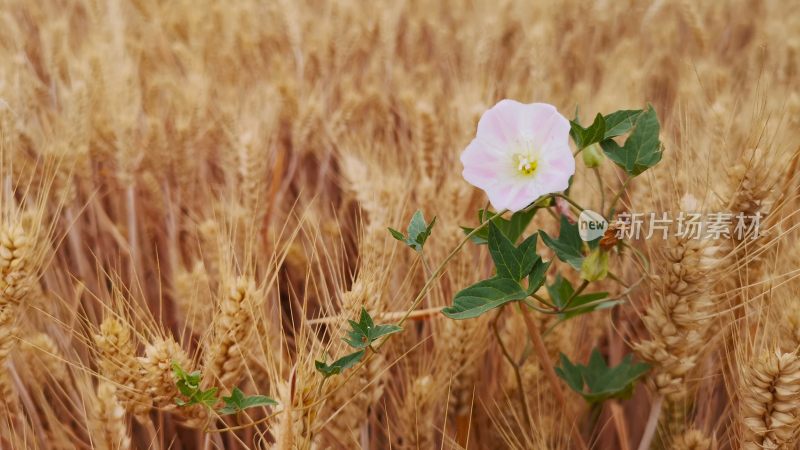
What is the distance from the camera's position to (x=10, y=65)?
1.38 metres

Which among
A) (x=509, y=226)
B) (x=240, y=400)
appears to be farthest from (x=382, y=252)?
(x=240, y=400)

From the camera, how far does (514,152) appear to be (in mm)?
690

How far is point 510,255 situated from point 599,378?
33cm

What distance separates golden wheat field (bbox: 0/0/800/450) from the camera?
2.31ft

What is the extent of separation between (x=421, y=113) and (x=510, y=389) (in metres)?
0.57

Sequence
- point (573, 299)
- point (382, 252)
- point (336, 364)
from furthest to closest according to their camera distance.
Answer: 1. point (382, 252)
2. point (573, 299)
3. point (336, 364)

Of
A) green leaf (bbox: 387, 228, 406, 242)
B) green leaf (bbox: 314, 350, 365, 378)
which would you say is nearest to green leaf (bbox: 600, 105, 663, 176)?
green leaf (bbox: 387, 228, 406, 242)

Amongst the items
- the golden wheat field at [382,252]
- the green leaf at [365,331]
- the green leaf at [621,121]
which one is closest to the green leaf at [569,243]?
the golden wheat field at [382,252]

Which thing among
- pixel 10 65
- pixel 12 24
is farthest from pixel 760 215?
pixel 12 24

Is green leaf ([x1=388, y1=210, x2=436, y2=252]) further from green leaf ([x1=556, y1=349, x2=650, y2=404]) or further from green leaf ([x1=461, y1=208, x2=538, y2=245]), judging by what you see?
green leaf ([x1=556, y1=349, x2=650, y2=404])

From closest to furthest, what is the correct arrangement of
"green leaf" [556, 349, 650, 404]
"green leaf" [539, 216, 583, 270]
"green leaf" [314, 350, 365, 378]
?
"green leaf" [314, 350, 365, 378] < "green leaf" [539, 216, 583, 270] < "green leaf" [556, 349, 650, 404]

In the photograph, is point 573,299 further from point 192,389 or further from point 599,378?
point 192,389

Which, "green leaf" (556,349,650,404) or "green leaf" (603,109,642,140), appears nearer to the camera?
"green leaf" (603,109,642,140)

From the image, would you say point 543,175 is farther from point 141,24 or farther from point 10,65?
point 141,24
